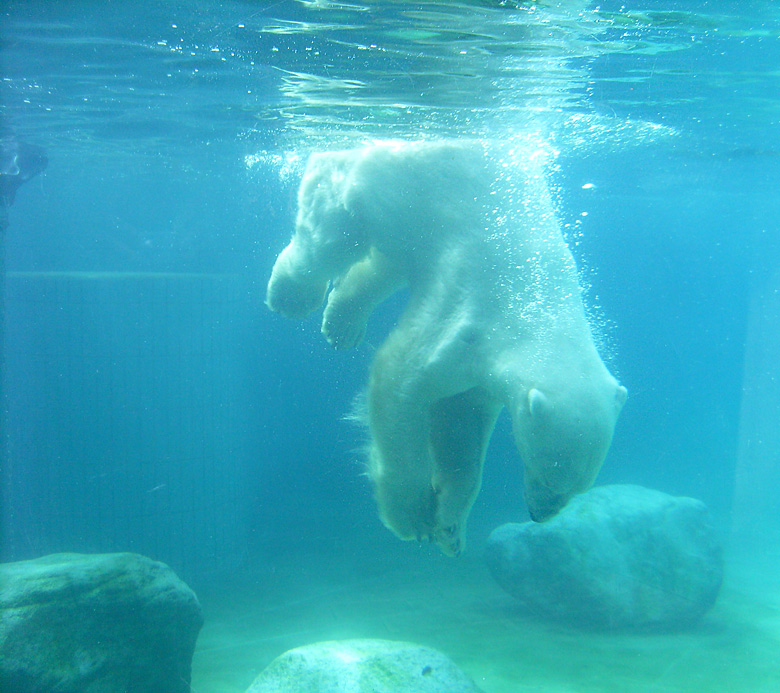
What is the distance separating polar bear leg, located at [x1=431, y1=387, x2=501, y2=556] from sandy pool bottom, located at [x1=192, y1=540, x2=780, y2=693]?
3.46m

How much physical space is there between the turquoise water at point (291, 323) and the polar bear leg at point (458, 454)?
2.34 ft

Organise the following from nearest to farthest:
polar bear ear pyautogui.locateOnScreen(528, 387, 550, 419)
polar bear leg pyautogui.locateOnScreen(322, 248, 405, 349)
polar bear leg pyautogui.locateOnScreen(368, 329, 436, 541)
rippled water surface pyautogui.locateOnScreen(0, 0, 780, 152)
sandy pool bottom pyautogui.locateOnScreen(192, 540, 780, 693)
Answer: polar bear ear pyautogui.locateOnScreen(528, 387, 550, 419) < polar bear leg pyautogui.locateOnScreen(368, 329, 436, 541) < polar bear leg pyautogui.locateOnScreen(322, 248, 405, 349) < rippled water surface pyautogui.locateOnScreen(0, 0, 780, 152) < sandy pool bottom pyautogui.locateOnScreen(192, 540, 780, 693)

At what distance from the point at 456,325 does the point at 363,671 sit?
269 centimetres

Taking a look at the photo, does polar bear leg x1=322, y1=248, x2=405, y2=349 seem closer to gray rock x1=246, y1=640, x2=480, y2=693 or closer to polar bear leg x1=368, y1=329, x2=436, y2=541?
polar bear leg x1=368, y1=329, x2=436, y2=541

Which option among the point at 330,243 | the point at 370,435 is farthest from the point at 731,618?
the point at 330,243

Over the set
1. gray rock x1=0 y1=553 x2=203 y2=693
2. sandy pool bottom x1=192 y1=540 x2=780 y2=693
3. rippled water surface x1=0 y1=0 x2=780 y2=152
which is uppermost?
rippled water surface x1=0 y1=0 x2=780 y2=152

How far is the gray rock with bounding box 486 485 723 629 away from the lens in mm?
7734

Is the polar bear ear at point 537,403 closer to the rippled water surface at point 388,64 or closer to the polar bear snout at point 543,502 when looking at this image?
the polar bear snout at point 543,502

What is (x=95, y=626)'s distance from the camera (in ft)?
15.0

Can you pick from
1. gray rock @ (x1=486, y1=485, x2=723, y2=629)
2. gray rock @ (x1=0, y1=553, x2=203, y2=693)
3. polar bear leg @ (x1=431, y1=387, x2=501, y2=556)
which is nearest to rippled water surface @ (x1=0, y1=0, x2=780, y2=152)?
polar bear leg @ (x1=431, y1=387, x2=501, y2=556)

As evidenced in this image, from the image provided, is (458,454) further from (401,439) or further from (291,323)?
(291,323)

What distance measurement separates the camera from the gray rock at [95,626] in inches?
165

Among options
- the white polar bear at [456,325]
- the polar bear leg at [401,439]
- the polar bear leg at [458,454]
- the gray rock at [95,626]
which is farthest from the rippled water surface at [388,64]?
the gray rock at [95,626]

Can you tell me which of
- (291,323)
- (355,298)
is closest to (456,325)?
(355,298)
